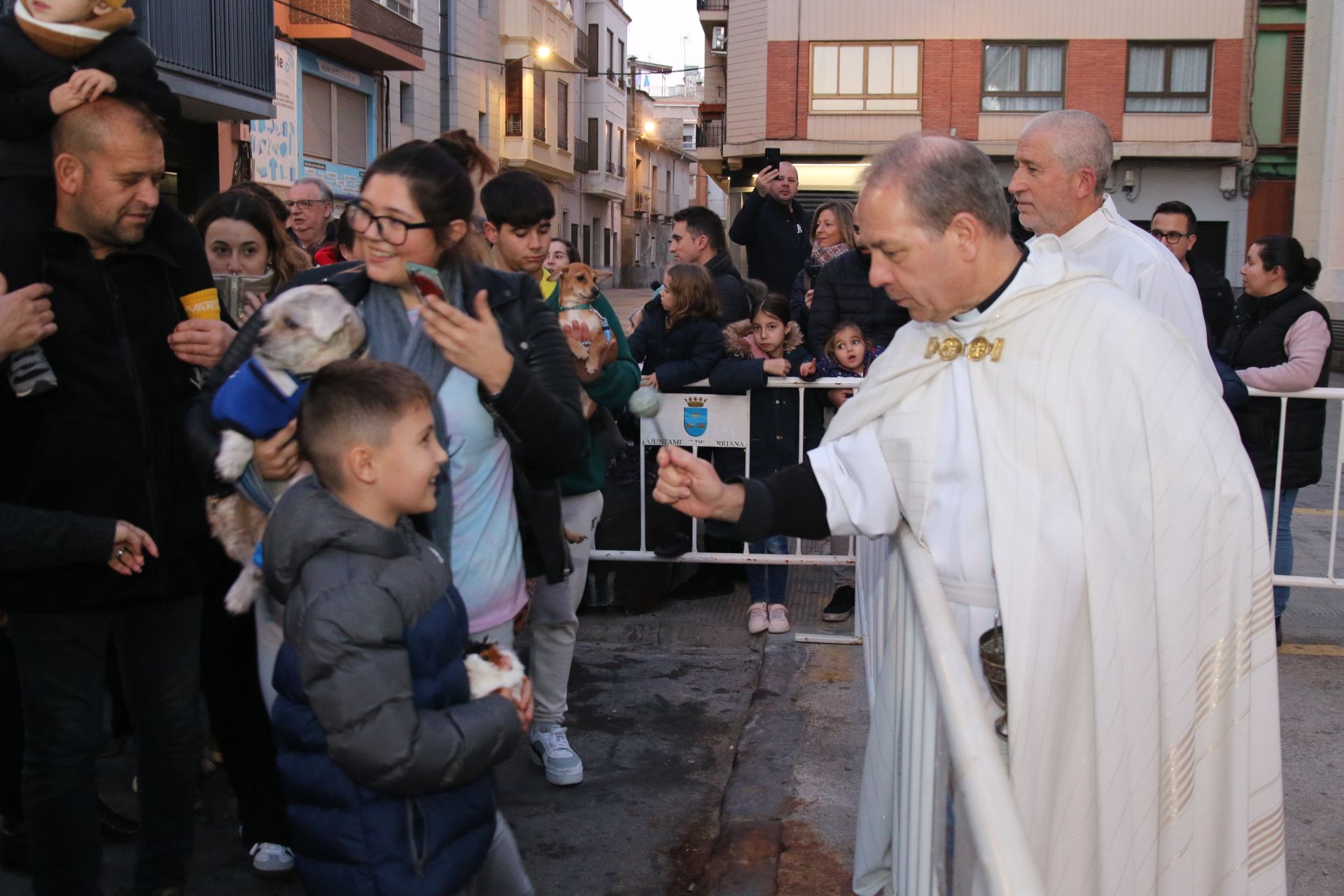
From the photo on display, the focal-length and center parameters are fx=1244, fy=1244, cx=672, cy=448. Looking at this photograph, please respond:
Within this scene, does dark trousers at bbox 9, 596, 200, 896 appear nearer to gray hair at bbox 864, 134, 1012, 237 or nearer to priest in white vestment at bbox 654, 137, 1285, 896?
priest in white vestment at bbox 654, 137, 1285, 896

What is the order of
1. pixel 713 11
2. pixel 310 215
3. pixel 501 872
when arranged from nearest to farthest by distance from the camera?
1. pixel 501 872
2. pixel 310 215
3. pixel 713 11

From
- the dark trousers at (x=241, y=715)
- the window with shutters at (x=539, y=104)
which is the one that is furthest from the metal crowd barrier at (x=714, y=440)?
the window with shutters at (x=539, y=104)

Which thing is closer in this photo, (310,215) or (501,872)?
(501,872)

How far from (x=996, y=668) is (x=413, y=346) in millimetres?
1527

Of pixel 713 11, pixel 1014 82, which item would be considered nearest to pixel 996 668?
pixel 1014 82

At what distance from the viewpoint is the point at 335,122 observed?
24.6 meters

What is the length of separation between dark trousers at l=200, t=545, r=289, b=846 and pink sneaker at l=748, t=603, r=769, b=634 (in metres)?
2.97

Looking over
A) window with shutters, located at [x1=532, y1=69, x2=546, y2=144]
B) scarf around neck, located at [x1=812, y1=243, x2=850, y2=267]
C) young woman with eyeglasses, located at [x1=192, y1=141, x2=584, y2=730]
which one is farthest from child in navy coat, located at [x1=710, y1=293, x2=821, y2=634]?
window with shutters, located at [x1=532, y1=69, x2=546, y2=144]

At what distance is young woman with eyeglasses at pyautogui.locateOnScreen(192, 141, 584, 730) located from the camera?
2820 millimetres

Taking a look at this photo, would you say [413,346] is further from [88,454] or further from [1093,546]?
[1093,546]

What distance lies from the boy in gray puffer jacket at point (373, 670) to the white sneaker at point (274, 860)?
135cm

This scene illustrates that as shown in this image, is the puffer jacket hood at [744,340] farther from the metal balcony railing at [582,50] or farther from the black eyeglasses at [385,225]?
the metal balcony railing at [582,50]

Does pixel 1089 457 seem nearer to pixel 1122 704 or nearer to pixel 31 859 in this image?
pixel 1122 704

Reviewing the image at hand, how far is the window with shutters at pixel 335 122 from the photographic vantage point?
936 inches
